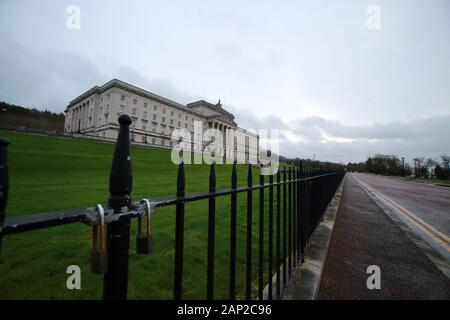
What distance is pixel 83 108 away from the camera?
6994 centimetres

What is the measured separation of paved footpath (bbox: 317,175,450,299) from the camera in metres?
2.77

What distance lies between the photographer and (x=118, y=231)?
1.01 m

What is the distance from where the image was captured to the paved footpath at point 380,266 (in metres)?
2.77

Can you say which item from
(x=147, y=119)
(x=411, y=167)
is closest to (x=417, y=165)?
(x=411, y=167)

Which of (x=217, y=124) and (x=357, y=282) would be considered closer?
(x=357, y=282)

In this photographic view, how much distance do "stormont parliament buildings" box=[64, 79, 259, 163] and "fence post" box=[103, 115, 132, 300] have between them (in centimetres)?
4783

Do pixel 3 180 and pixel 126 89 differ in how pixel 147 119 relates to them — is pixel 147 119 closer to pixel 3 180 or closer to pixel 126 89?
pixel 126 89

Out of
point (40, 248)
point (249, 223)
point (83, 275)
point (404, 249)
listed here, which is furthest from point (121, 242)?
point (404, 249)

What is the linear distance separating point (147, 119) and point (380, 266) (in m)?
65.6

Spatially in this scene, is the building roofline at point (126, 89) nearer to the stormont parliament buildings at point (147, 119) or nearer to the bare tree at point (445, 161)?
the stormont parliament buildings at point (147, 119)

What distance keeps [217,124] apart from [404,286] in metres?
79.6

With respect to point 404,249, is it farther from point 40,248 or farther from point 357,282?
point 40,248

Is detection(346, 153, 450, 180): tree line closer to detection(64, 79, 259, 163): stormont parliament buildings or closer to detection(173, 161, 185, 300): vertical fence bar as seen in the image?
detection(64, 79, 259, 163): stormont parliament buildings

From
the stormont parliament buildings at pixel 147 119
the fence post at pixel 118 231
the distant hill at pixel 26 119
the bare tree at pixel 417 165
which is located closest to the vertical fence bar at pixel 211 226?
the fence post at pixel 118 231
